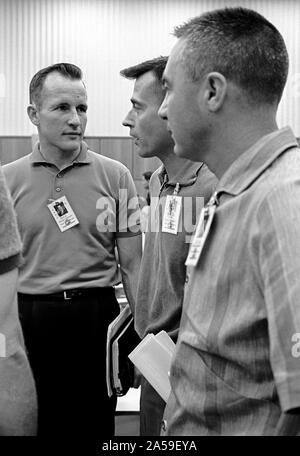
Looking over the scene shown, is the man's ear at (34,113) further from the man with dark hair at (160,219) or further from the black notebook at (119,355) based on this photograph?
the black notebook at (119,355)

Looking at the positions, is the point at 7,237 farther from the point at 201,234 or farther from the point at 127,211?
the point at 127,211

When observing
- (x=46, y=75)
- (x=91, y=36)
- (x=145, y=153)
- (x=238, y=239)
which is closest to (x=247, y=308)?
(x=238, y=239)

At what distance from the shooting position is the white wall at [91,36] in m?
9.84

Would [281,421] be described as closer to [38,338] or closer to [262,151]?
[262,151]

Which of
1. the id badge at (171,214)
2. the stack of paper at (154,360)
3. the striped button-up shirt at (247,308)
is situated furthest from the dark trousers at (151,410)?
the striped button-up shirt at (247,308)

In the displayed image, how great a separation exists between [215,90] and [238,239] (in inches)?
12.5

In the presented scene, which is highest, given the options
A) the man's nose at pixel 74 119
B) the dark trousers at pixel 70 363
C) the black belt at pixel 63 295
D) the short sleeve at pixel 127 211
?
the man's nose at pixel 74 119

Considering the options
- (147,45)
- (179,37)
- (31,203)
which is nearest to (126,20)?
(147,45)

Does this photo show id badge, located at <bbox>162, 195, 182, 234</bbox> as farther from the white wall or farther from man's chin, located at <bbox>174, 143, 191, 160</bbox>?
the white wall

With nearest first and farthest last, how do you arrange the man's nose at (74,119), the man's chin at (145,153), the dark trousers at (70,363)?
the man's chin at (145,153)
the dark trousers at (70,363)
the man's nose at (74,119)

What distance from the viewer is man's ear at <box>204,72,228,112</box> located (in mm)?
1129

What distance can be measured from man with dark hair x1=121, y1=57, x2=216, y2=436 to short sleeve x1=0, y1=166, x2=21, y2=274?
0.87 m

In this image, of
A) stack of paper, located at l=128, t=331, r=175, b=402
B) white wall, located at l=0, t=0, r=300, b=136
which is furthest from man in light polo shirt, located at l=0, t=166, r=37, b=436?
white wall, located at l=0, t=0, r=300, b=136

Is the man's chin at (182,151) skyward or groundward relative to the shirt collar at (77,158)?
skyward
